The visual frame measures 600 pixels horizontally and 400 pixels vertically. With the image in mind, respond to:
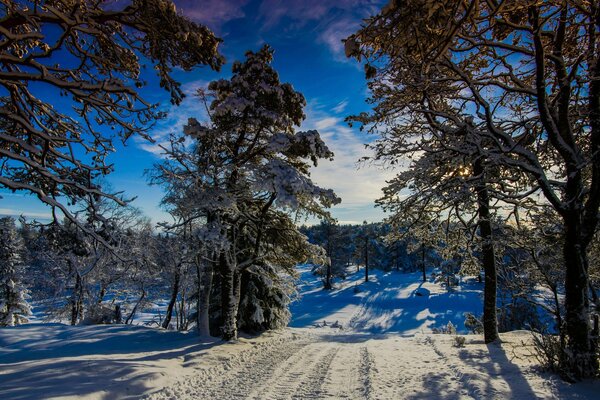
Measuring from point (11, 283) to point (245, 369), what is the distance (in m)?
27.2

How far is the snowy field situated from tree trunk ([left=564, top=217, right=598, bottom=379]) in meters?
0.34

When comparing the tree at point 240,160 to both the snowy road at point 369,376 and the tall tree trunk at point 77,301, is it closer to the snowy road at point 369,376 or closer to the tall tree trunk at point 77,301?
the snowy road at point 369,376

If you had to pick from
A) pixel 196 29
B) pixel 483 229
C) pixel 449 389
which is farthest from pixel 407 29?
pixel 483 229

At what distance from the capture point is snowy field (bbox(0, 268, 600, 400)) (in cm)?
581

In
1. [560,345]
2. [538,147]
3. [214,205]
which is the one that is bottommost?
[560,345]

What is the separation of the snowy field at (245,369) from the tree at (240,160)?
3.04 meters

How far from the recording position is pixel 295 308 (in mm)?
42750

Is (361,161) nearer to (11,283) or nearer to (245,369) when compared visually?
(245,369)

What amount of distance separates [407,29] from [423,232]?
8176mm

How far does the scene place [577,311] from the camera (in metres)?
5.94

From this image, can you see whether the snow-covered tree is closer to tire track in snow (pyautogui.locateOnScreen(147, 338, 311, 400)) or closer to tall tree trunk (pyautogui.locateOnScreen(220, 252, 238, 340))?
tall tree trunk (pyautogui.locateOnScreen(220, 252, 238, 340))

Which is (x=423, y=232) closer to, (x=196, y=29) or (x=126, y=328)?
(x=196, y=29)

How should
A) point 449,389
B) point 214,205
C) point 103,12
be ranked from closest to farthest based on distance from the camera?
1. point 103,12
2. point 449,389
3. point 214,205

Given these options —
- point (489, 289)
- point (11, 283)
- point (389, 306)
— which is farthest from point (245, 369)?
point (389, 306)
